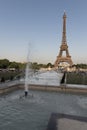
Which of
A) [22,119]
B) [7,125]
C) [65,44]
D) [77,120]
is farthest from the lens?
[65,44]

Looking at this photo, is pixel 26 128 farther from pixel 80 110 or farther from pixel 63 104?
pixel 63 104

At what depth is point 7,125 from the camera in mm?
6859

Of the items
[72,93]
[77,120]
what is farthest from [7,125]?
[72,93]

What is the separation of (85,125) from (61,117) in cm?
86

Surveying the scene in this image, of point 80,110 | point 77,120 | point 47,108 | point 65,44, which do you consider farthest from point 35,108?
point 65,44

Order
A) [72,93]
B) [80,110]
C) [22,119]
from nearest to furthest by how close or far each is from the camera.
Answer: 1. [22,119]
2. [80,110]
3. [72,93]

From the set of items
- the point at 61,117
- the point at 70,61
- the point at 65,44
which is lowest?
the point at 61,117

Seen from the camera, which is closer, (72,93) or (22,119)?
(22,119)

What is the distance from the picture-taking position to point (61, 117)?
6363 mm

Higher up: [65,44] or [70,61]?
[65,44]

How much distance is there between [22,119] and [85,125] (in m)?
2.75

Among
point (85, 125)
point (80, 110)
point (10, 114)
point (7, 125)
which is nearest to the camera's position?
point (85, 125)

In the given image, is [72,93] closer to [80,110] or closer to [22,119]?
[80,110]

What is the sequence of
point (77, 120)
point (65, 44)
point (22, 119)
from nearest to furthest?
point (77, 120), point (22, 119), point (65, 44)
